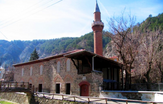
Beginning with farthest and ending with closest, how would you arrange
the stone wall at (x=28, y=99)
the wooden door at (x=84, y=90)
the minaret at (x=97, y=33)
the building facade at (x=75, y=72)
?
the minaret at (x=97, y=33), the wooden door at (x=84, y=90), the building facade at (x=75, y=72), the stone wall at (x=28, y=99)

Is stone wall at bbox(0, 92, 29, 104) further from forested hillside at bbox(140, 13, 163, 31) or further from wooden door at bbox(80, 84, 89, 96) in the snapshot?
forested hillside at bbox(140, 13, 163, 31)

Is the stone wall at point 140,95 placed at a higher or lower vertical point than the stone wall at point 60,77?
lower

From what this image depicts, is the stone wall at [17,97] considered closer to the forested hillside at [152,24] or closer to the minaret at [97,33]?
the minaret at [97,33]

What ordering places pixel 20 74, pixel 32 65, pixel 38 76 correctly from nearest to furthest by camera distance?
pixel 38 76
pixel 32 65
pixel 20 74

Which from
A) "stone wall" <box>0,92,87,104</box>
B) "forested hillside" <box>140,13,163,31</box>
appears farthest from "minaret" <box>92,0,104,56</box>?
"stone wall" <box>0,92,87,104</box>

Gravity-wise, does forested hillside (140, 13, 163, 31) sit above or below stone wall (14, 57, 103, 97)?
above

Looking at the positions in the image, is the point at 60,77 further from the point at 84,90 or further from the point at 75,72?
the point at 84,90

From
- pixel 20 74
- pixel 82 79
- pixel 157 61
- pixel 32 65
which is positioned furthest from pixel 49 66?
pixel 157 61

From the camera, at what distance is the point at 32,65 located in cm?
2481

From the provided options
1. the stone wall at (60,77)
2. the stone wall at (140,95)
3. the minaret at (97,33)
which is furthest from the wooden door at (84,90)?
the minaret at (97,33)

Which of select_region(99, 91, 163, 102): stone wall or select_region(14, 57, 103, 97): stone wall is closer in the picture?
select_region(99, 91, 163, 102): stone wall

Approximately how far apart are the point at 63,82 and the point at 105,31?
8200mm

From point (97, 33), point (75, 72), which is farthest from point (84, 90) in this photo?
point (97, 33)

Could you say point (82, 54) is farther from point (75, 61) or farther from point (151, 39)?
point (151, 39)
